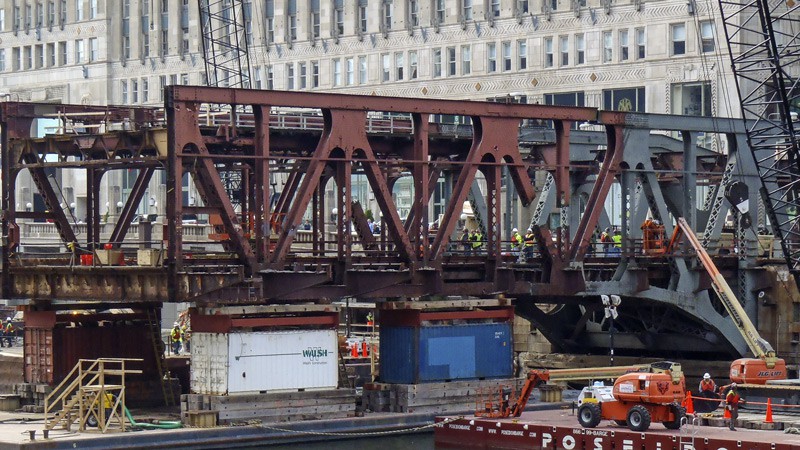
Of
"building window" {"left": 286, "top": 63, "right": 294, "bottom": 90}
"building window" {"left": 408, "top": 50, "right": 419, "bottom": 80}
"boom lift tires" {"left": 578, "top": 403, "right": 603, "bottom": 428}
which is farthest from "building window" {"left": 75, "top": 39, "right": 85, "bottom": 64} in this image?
"boom lift tires" {"left": 578, "top": 403, "right": 603, "bottom": 428}

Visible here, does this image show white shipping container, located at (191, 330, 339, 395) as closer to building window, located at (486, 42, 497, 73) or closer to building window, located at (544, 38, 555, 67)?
building window, located at (544, 38, 555, 67)

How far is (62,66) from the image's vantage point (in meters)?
169

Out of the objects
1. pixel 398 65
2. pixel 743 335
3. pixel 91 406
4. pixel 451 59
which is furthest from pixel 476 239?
pixel 398 65

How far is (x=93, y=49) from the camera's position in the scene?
16688cm

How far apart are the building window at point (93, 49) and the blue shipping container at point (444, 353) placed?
103 m

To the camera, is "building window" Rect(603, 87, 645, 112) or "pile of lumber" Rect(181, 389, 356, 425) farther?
"building window" Rect(603, 87, 645, 112)

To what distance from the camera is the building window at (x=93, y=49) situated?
545 feet

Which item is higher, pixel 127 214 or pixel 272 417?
pixel 127 214

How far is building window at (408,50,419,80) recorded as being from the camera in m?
140

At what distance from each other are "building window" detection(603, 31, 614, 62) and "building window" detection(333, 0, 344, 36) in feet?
84.3

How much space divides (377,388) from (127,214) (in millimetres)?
15487

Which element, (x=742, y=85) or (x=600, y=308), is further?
(x=742, y=85)

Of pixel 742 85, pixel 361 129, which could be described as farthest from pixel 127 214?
pixel 742 85

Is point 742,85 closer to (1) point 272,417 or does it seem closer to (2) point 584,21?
(2) point 584,21
